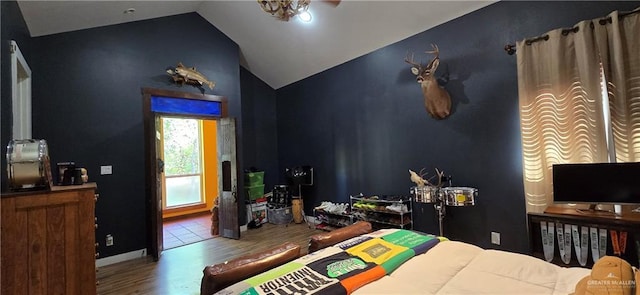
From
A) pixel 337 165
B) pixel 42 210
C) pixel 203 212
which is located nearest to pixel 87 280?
pixel 42 210

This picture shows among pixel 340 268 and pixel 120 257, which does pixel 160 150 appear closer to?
A: pixel 120 257

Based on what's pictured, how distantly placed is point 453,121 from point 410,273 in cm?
248

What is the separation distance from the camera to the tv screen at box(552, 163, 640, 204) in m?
2.15

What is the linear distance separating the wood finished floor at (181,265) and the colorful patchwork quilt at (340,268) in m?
Result: 1.84

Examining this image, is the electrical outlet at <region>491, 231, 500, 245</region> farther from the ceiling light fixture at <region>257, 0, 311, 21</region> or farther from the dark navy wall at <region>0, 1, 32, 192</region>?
the dark navy wall at <region>0, 1, 32, 192</region>

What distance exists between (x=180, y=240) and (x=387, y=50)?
14.6ft

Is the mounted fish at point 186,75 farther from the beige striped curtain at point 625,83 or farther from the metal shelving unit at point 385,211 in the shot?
the beige striped curtain at point 625,83

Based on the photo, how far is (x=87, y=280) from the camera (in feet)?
5.69

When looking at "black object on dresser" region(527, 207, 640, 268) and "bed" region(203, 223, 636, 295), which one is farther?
"black object on dresser" region(527, 207, 640, 268)

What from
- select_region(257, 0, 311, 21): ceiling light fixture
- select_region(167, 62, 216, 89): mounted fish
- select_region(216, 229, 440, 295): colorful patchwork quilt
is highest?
select_region(167, 62, 216, 89): mounted fish

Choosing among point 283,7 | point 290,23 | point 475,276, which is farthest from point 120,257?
point 475,276

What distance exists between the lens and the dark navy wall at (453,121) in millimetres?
2947

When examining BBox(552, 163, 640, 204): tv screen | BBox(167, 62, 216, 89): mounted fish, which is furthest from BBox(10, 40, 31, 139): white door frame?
BBox(552, 163, 640, 204): tv screen

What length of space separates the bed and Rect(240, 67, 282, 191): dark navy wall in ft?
14.3
